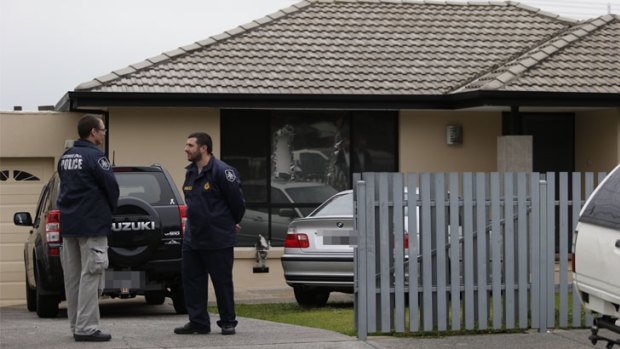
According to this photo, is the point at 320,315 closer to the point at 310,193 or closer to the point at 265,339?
the point at 265,339

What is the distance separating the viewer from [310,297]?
47.6ft

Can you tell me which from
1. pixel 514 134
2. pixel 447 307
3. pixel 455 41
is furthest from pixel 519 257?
pixel 455 41

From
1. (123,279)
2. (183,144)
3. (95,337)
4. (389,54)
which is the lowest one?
(95,337)

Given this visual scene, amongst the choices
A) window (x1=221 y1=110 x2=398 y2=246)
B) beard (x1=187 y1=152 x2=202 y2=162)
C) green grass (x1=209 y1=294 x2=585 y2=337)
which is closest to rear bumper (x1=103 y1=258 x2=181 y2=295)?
green grass (x1=209 y1=294 x2=585 y2=337)

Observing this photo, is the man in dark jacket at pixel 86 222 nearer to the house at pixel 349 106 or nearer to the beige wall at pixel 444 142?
the house at pixel 349 106

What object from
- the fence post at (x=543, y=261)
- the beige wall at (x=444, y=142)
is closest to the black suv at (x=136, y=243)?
the fence post at (x=543, y=261)

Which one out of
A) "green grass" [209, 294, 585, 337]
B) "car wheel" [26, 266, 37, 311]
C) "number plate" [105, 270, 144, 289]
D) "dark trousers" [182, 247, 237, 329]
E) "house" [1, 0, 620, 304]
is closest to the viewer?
"dark trousers" [182, 247, 237, 329]

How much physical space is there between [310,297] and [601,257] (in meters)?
6.77

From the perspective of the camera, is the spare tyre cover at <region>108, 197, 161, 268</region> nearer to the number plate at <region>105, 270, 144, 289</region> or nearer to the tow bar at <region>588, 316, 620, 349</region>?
the number plate at <region>105, 270, 144, 289</region>

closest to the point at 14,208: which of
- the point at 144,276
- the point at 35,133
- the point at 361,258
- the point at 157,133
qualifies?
the point at 35,133

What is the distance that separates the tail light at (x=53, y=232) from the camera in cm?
1184

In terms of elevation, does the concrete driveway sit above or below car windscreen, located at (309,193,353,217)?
below

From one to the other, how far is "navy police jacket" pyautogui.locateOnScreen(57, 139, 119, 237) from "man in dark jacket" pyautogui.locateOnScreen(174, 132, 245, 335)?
0.74 meters

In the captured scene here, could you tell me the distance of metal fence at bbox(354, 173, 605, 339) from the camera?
32.4 ft
